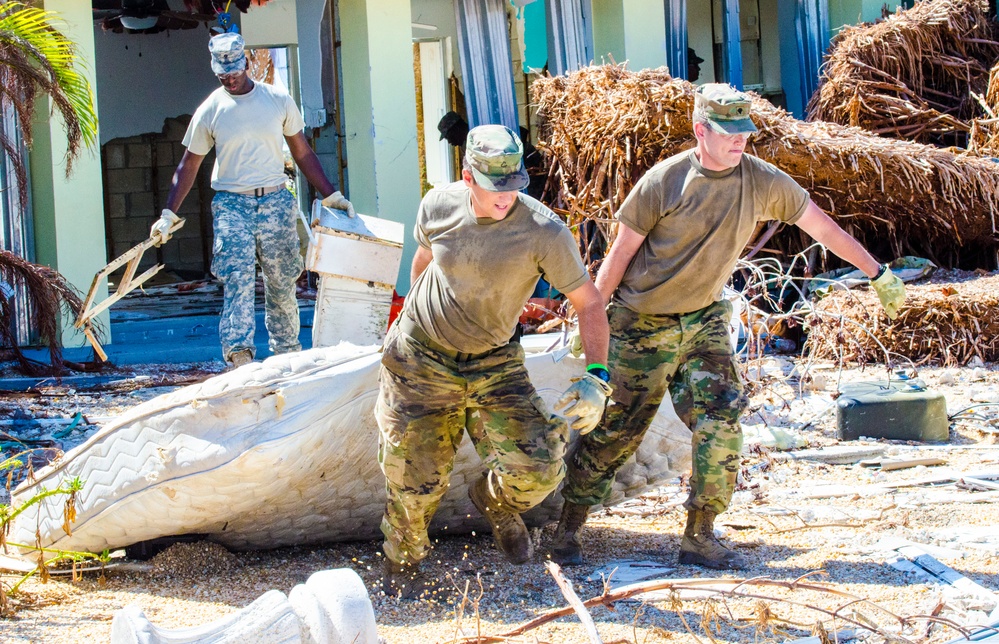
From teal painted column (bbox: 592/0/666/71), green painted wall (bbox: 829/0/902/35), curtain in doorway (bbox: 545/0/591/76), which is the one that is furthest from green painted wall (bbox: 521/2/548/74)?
green painted wall (bbox: 829/0/902/35)

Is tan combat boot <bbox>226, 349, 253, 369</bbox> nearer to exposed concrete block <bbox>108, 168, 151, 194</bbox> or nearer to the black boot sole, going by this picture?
the black boot sole

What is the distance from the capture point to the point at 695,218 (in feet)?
14.2

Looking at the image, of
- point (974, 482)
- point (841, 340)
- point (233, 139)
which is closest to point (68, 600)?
point (233, 139)

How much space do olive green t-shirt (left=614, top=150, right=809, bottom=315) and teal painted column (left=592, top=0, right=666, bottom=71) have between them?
7.93 m

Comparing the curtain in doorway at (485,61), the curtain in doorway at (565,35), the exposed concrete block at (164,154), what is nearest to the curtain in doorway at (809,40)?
the curtain in doorway at (565,35)

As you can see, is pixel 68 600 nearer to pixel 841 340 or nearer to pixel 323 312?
pixel 323 312

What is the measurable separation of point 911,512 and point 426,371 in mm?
2285

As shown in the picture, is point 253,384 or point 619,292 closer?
point 253,384

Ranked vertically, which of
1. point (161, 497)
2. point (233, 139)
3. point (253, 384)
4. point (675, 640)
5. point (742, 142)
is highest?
point (233, 139)

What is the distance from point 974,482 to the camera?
534cm

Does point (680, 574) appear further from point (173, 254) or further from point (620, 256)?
point (173, 254)

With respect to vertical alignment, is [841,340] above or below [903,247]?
below

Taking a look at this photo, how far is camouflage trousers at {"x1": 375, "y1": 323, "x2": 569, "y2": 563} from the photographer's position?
3939 mm

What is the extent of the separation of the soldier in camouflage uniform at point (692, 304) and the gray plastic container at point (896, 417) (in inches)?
88.3
